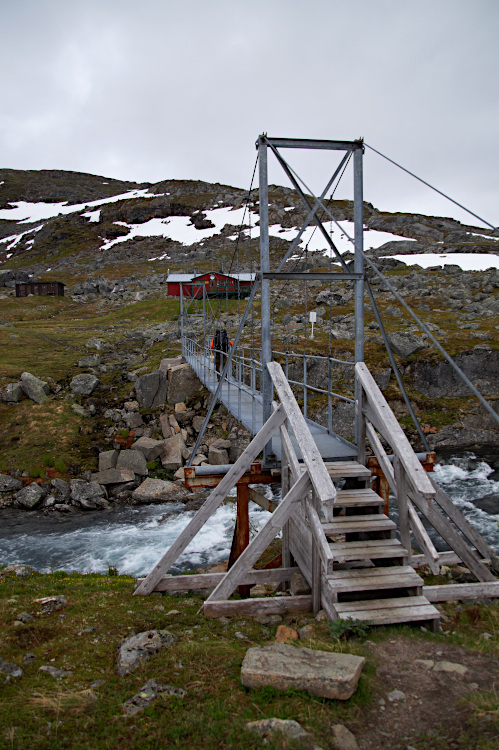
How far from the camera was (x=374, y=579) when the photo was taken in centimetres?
547

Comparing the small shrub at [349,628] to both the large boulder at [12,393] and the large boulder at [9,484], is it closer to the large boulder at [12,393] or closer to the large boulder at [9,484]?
the large boulder at [9,484]

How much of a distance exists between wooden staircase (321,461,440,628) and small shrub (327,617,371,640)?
69 millimetres

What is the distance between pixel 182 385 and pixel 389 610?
18002 mm

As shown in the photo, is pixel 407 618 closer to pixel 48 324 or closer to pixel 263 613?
pixel 263 613

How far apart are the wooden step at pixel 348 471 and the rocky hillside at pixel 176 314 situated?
3486mm

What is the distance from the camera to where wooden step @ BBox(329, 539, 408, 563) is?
18.8ft

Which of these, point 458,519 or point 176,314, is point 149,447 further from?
point 176,314

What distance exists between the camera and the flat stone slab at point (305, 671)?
12.5ft

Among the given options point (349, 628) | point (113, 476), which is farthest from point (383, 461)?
point (113, 476)

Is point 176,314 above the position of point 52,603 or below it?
above

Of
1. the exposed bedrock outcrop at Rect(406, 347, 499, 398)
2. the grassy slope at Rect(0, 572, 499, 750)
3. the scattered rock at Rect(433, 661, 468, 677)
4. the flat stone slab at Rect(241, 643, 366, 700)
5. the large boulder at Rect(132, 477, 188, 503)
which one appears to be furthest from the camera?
the exposed bedrock outcrop at Rect(406, 347, 499, 398)

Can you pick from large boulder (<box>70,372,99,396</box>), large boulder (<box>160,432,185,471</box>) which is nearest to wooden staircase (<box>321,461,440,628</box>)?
large boulder (<box>160,432,185,471</box>)

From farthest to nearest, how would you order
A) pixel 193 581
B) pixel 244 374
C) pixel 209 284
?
pixel 209 284 → pixel 244 374 → pixel 193 581

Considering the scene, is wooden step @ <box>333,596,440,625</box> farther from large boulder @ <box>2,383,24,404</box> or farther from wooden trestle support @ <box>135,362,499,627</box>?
large boulder @ <box>2,383,24,404</box>
